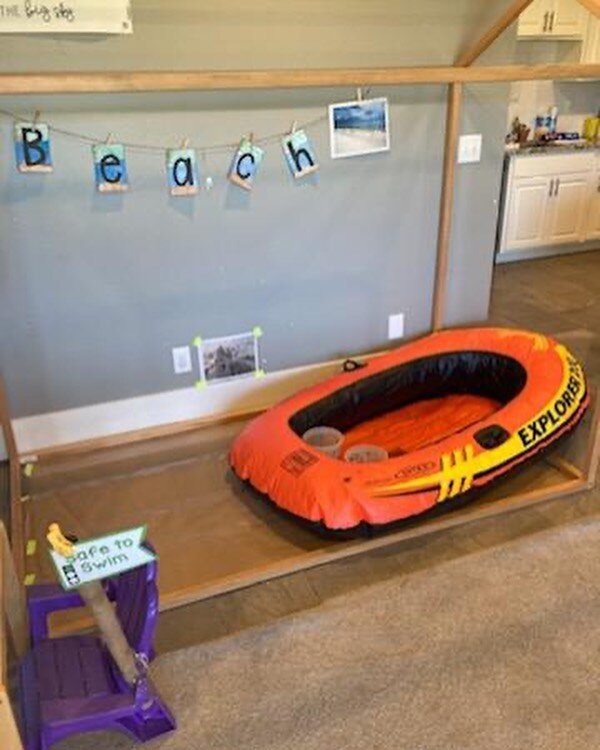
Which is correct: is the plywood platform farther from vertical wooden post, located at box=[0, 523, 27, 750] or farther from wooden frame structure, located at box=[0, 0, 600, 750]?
vertical wooden post, located at box=[0, 523, 27, 750]

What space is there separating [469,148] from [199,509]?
6.30 ft

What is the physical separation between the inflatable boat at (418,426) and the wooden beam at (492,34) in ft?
3.51

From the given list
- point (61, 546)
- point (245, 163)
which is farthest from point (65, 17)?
point (61, 546)

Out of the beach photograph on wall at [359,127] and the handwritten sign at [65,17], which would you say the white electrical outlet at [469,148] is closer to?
the beach photograph on wall at [359,127]

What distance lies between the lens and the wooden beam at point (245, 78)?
5.62 feet

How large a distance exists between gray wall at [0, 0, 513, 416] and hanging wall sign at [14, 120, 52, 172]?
1.7 inches

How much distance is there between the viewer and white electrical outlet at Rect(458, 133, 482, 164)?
290 centimetres

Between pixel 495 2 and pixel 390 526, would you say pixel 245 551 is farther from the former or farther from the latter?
pixel 495 2

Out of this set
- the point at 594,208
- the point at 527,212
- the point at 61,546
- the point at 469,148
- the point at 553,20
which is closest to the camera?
the point at 61,546

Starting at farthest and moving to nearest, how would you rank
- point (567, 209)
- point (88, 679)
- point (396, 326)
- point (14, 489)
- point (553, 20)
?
point (567, 209)
point (553, 20)
point (396, 326)
point (14, 489)
point (88, 679)

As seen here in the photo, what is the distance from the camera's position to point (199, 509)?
2287mm

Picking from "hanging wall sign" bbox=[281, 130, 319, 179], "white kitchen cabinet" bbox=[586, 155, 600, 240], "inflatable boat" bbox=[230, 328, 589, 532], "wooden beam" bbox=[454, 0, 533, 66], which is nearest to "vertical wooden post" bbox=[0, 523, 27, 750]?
"inflatable boat" bbox=[230, 328, 589, 532]

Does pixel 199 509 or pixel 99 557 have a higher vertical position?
pixel 99 557

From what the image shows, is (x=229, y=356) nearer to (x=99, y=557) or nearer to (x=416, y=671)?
(x=416, y=671)
